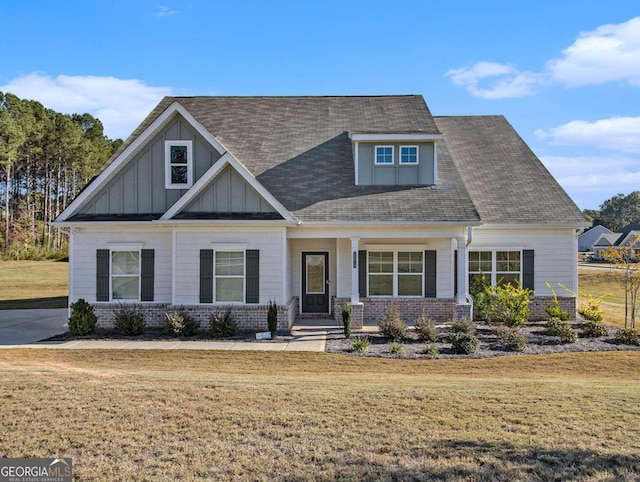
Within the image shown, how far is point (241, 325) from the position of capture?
15430mm

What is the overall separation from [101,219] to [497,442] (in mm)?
13991

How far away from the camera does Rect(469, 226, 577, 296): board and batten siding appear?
17812mm

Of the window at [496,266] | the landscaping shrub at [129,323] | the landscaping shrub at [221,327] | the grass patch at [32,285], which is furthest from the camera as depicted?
the grass patch at [32,285]

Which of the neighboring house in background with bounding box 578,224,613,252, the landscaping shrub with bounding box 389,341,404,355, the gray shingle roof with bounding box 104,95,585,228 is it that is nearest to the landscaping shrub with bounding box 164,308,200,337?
the gray shingle roof with bounding box 104,95,585,228

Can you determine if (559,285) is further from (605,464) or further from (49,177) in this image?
(49,177)

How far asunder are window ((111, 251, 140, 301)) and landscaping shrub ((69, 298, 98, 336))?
1.02 metres

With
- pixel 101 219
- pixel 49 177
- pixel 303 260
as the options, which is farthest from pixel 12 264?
pixel 303 260

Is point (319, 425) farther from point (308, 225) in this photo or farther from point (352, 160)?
point (352, 160)

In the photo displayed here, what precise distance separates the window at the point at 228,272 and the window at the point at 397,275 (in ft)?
15.1

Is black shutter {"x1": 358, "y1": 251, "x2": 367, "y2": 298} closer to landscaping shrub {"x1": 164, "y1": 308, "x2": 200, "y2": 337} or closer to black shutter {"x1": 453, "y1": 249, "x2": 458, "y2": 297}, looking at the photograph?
black shutter {"x1": 453, "y1": 249, "x2": 458, "y2": 297}

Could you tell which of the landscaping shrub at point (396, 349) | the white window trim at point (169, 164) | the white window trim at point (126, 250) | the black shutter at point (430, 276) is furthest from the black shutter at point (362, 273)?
the white window trim at point (126, 250)

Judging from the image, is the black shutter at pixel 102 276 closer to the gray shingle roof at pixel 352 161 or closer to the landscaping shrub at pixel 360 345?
the gray shingle roof at pixel 352 161

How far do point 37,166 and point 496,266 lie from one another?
179 ft

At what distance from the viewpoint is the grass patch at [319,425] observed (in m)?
5.40
